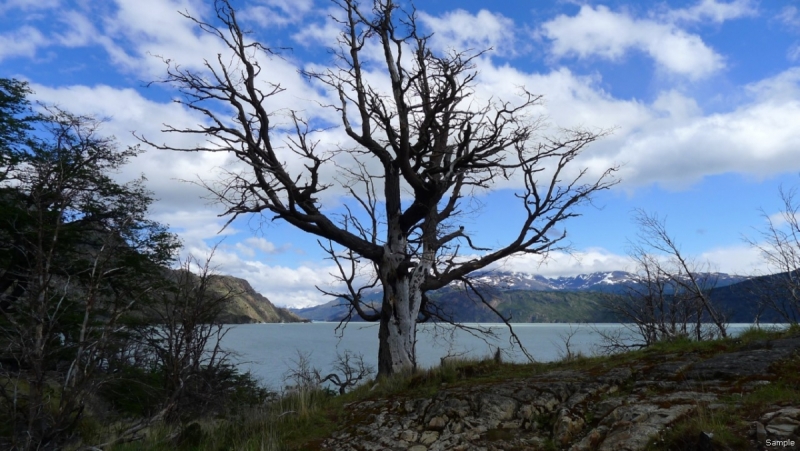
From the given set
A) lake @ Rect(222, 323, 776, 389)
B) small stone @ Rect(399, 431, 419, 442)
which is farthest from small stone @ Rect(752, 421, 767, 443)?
lake @ Rect(222, 323, 776, 389)

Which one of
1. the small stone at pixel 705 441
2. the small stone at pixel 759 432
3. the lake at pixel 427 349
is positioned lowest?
the lake at pixel 427 349

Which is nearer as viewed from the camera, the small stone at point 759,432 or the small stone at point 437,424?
the small stone at point 759,432

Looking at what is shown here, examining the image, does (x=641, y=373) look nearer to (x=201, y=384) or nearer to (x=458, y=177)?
(x=458, y=177)

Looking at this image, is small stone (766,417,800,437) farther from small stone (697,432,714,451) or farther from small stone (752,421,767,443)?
small stone (697,432,714,451)

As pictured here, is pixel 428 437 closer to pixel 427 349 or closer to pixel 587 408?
pixel 587 408

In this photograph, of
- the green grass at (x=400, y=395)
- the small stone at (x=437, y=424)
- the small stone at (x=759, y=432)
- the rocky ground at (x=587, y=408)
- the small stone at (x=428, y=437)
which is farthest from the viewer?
the small stone at (x=437, y=424)

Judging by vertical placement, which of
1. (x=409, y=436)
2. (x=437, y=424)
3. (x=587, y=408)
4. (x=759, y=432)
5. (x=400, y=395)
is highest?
(x=759, y=432)

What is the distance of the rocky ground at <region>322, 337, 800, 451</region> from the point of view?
4.88 metres

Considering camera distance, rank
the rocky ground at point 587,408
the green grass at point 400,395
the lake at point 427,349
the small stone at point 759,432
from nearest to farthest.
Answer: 1. the small stone at point 759,432
2. the rocky ground at point 587,408
3. the green grass at point 400,395
4. the lake at point 427,349

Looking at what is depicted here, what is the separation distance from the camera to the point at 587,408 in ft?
19.2

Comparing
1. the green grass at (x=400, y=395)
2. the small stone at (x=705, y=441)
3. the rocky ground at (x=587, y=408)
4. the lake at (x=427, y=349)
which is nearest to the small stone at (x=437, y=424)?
the rocky ground at (x=587, y=408)

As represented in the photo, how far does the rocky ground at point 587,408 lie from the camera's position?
4.88 metres

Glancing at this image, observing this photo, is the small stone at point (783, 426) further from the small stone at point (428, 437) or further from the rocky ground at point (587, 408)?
the small stone at point (428, 437)

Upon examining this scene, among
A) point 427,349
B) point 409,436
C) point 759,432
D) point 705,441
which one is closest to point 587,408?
point 705,441
